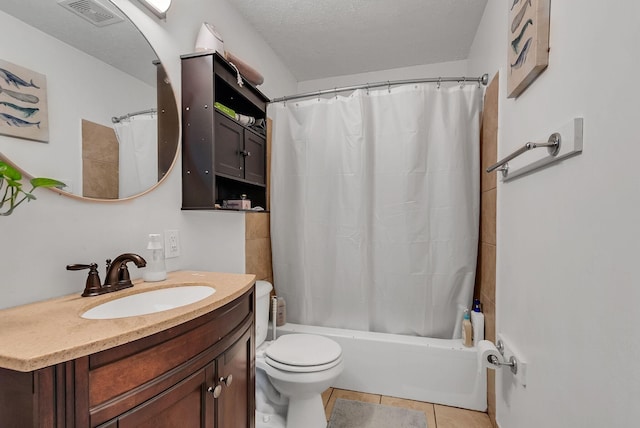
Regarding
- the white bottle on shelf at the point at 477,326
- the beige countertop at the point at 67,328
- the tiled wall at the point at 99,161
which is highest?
the tiled wall at the point at 99,161

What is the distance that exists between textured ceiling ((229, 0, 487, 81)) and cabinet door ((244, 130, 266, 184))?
871 millimetres

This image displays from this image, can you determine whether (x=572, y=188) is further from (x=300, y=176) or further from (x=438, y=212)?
(x=300, y=176)

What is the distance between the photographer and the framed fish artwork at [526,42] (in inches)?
39.7

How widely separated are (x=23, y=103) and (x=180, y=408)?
3.08 feet

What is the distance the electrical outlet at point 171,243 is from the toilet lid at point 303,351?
27.8 inches

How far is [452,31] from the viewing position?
2182mm

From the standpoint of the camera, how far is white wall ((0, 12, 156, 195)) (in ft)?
2.82

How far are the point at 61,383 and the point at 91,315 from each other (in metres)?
0.37

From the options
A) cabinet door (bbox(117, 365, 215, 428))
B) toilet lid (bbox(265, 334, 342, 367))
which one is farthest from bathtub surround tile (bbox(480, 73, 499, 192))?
cabinet door (bbox(117, 365, 215, 428))

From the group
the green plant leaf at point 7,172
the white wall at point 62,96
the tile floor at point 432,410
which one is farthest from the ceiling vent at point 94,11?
the tile floor at point 432,410

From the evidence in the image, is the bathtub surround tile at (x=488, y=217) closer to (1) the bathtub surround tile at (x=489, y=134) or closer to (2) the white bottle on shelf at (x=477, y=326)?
(1) the bathtub surround tile at (x=489, y=134)

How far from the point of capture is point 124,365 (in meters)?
0.63

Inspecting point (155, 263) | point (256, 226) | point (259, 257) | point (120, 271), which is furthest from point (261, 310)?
point (120, 271)

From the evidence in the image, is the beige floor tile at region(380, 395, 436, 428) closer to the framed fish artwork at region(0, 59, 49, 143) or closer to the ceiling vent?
the framed fish artwork at region(0, 59, 49, 143)
